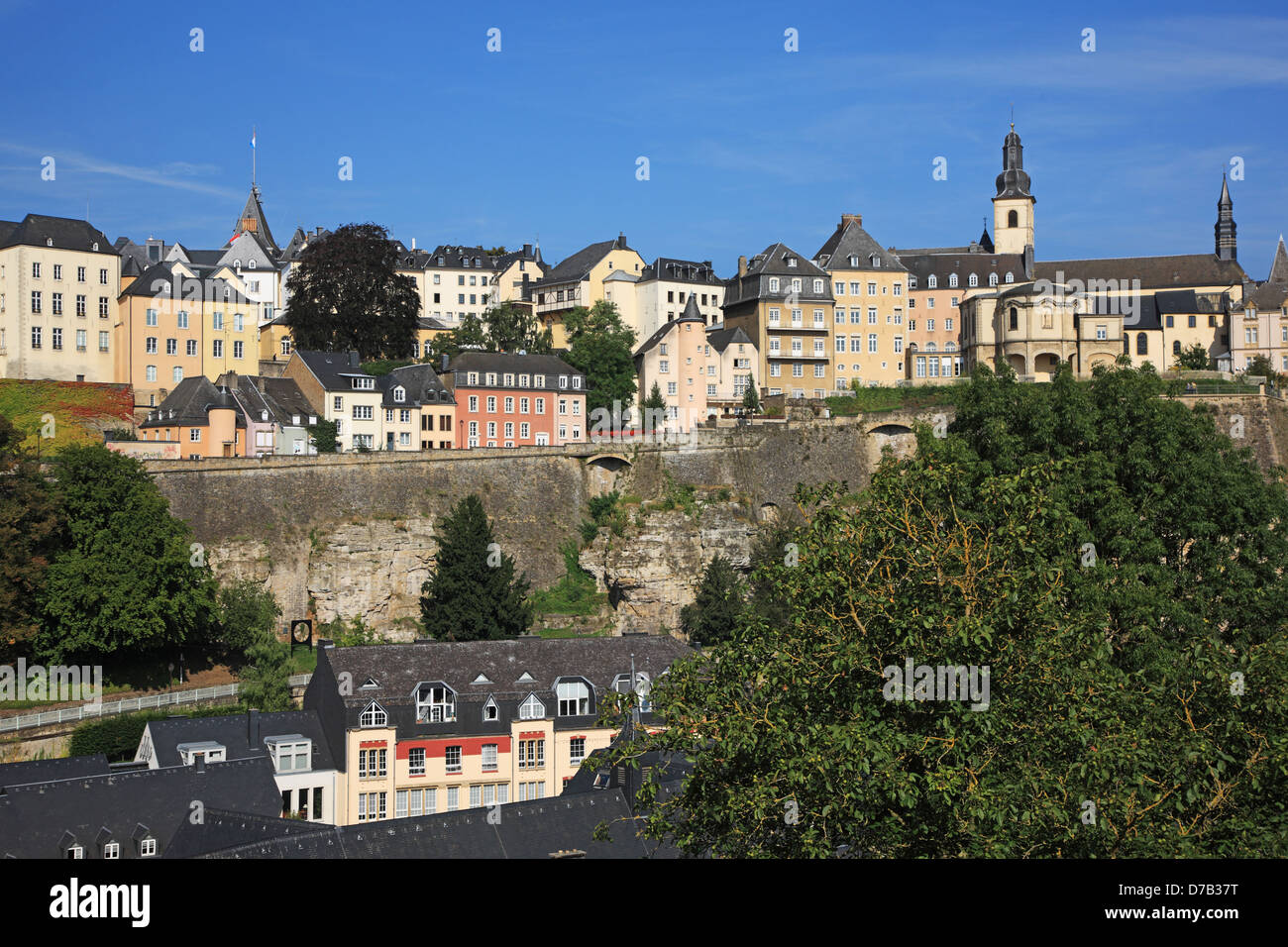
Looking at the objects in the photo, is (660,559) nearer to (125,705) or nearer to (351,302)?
(125,705)

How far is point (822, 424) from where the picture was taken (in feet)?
204

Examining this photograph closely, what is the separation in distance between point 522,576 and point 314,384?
15.8 meters

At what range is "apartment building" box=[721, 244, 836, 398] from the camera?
236 feet

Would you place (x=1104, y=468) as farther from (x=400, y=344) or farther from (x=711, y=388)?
(x=400, y=344)

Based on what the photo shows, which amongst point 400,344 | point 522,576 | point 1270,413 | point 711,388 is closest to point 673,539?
point 522,576

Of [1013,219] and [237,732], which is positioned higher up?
[1013,219]

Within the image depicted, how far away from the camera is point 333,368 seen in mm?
60844

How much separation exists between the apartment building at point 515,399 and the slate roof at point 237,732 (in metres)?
26.8

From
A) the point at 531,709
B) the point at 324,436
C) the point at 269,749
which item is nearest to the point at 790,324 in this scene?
the point at 324,436

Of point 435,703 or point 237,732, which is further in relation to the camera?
point 435,703

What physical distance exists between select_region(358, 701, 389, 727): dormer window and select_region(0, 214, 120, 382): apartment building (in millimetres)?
32562

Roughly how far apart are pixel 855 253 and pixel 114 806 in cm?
5668

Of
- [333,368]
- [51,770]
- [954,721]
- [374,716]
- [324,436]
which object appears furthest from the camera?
[333,368]

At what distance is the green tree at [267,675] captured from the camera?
4016cm
